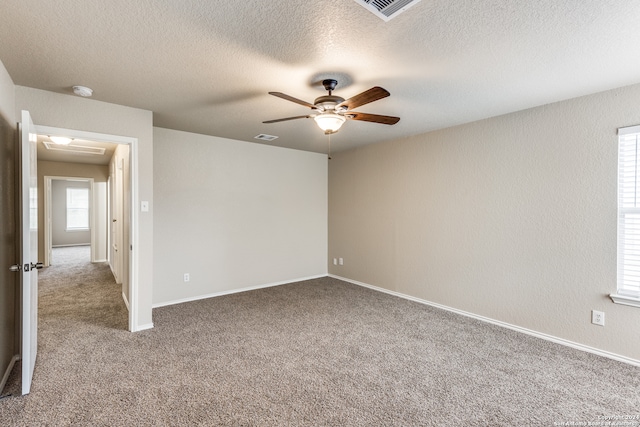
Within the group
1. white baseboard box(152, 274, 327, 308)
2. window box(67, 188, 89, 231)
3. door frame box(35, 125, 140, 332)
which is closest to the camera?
door frame box(35, 125, 140, 332)

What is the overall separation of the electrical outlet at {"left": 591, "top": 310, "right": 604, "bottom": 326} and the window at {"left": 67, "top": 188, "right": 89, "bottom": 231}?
13202mm

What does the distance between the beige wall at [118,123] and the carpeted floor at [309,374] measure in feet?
1.90

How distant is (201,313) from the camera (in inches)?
152

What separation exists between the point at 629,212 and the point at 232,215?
184 inches

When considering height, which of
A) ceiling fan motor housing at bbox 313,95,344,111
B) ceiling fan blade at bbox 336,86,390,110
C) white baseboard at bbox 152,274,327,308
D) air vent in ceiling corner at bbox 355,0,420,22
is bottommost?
white baseboard at bbox 152,274,327,308

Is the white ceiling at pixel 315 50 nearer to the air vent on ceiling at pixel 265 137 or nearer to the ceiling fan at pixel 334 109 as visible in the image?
the ceiling fan at pixel 334 109

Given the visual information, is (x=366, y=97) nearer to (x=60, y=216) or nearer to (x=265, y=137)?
(x=265, y=137)

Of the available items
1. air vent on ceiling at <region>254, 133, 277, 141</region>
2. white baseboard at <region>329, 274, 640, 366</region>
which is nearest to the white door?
air vent on ceiling at <region>254, 133, 277, 141</region>

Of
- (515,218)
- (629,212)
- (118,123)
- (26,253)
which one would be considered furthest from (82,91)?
(629,212)

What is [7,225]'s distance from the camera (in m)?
2.45

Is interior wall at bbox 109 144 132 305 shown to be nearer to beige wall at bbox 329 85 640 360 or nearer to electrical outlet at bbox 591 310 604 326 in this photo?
beige wall at bbox 329 85 640 360

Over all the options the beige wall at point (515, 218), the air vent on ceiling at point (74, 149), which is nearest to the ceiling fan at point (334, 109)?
the beige wall at point (515, 218)

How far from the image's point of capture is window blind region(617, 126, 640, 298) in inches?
105

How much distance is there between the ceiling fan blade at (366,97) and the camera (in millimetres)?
2133
